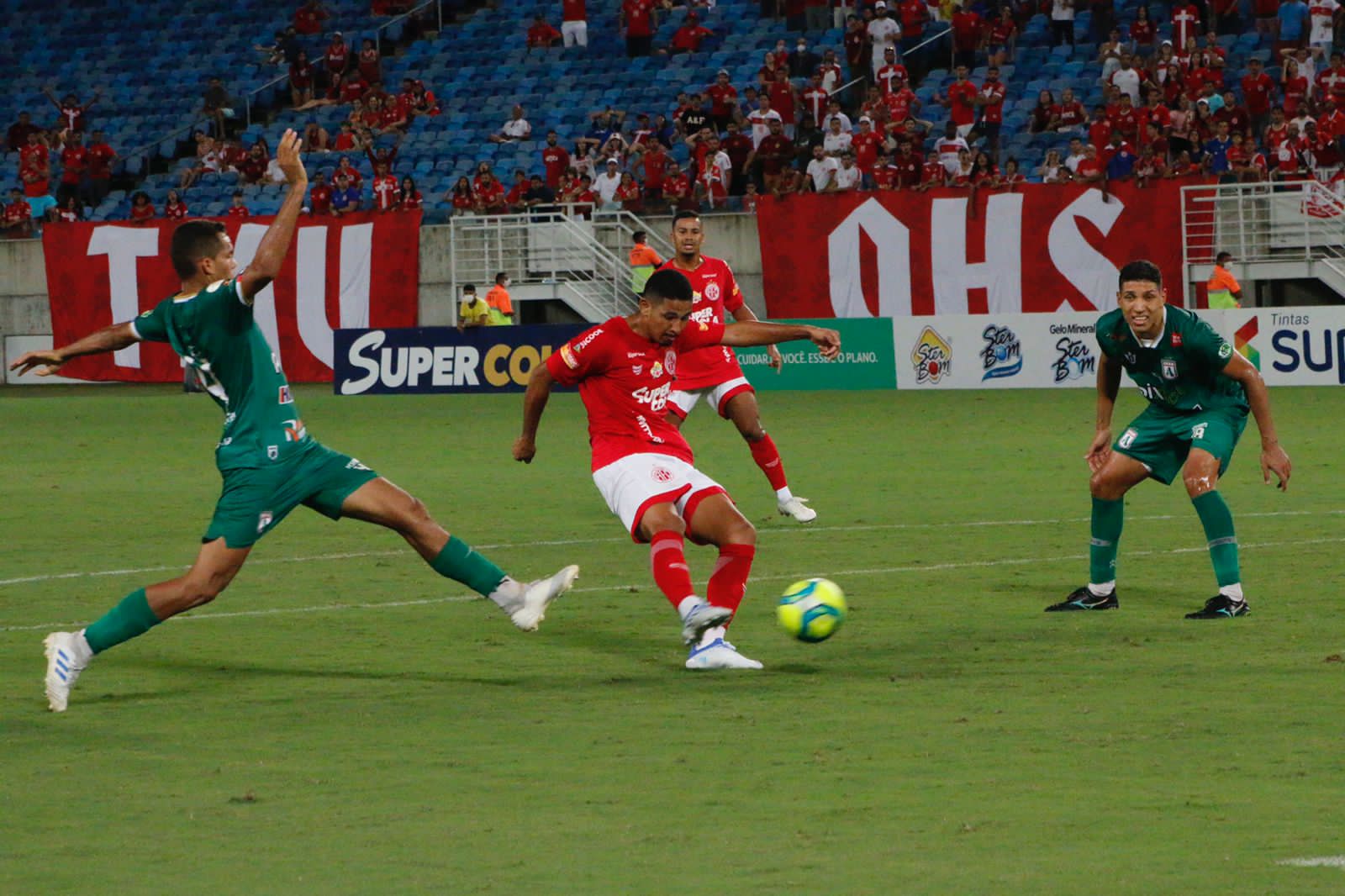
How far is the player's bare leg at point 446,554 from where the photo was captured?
8.35 meters

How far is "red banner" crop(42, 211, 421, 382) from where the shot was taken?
38.1 meters

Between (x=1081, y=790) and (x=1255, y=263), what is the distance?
2633cm

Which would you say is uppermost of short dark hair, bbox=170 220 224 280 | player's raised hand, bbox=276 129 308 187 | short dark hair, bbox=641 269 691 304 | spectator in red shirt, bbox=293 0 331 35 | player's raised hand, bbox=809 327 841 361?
spectator in red shirt, bbox=293 0 331 35

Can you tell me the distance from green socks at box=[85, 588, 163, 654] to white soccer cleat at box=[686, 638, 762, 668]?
83.6 inches

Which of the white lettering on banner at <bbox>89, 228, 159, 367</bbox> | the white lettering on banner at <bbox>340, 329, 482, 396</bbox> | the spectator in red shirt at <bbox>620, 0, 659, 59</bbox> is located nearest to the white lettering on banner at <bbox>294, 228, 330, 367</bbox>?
the white lettering on banner at <bbox>89, 228, 159, 367</bbox>

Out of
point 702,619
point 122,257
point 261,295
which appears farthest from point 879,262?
point 702,619

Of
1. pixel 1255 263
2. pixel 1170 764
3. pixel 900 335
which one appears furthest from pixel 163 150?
pixel 1170 764

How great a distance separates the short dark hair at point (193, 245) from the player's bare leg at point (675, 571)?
2064mm

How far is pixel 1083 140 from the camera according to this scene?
32.7 meters

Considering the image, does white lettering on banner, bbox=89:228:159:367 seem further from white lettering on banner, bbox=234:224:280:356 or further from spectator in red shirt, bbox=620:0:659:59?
spectator in red shirt, bbox=620:0:659:59

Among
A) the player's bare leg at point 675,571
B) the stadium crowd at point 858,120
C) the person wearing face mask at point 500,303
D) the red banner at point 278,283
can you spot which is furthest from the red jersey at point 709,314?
the red banner at point 278,283

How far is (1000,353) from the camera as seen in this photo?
3011 cm

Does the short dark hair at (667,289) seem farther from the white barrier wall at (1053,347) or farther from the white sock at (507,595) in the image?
the white barrier wall at (1053,347)

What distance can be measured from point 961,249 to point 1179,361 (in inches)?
905
